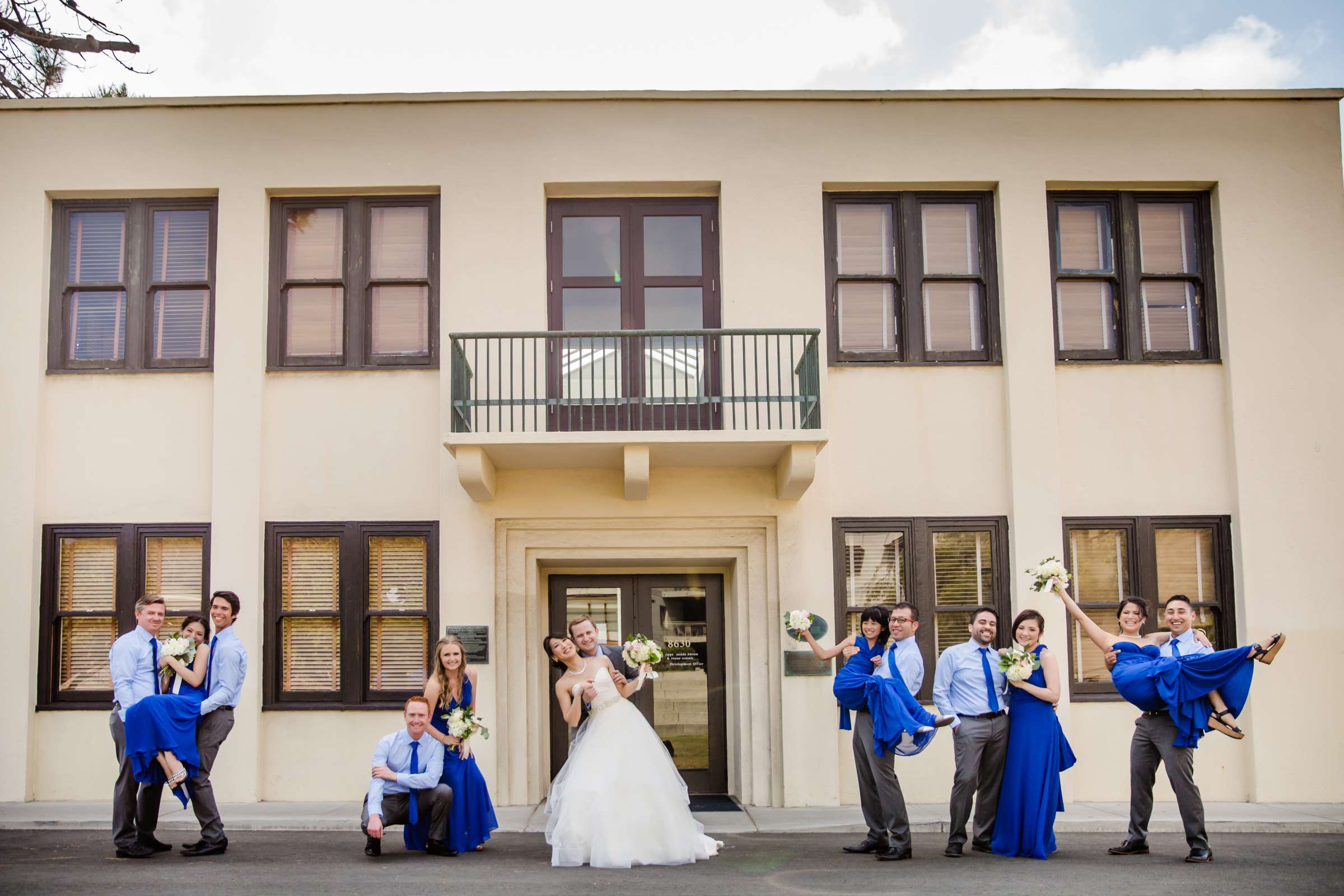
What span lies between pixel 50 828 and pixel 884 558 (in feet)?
25.1

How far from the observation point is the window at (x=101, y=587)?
12102mm

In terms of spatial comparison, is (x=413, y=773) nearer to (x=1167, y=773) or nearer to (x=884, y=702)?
Answer: (x=884, y=702)

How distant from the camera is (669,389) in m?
12.5

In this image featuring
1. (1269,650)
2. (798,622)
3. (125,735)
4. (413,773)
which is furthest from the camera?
(798,622)

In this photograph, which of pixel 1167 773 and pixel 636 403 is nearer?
pixel 1167 773

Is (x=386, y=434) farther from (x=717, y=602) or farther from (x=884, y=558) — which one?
(x=884, y=558)

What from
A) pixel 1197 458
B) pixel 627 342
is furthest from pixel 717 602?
pixel 1197 458

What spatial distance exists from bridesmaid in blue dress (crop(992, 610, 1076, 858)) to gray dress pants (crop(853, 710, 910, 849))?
769 mm

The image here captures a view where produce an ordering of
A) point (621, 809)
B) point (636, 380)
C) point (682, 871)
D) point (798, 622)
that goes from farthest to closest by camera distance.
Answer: point (636, 380) < point (798, 622) < point (621, 809) < point (682, 871)

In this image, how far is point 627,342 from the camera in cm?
1233

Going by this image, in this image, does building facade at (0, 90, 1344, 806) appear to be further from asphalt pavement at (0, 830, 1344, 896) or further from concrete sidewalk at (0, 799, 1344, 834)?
asphalt pavement at (0, 830, 1344, 896)

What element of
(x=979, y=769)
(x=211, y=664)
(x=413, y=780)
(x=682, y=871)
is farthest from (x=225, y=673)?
(x=979, y=769)

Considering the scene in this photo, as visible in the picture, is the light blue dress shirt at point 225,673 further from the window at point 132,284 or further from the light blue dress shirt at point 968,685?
the light blue dress shirt at point 968,685

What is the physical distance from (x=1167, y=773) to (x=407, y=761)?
17.8 feet
